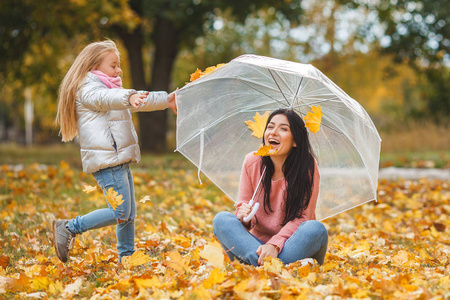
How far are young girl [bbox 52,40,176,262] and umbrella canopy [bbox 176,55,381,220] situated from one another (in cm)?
26

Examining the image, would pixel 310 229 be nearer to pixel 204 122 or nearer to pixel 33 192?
pixel 204 122

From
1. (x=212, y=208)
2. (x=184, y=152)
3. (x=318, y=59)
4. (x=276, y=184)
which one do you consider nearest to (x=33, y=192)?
(x=212, y=208)

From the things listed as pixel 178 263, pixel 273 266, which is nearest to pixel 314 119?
pixel 273 266

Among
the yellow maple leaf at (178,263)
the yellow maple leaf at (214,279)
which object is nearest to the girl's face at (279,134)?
the yellow maple leaf at (178,263)

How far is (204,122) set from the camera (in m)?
3.36

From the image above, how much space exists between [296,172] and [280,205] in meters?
0.24

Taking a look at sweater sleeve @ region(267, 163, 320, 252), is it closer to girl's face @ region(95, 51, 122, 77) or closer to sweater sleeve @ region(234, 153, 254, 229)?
sweater sleeve @ region(234, 153, 254, 229)

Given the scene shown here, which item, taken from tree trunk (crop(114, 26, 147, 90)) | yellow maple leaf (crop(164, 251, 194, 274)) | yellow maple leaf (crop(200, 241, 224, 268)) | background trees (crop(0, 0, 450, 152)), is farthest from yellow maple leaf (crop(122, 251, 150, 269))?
tree trunk (crop(114, 26, 147, 90))

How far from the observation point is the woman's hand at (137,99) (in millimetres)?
2876

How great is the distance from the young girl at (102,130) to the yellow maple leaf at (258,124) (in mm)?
585

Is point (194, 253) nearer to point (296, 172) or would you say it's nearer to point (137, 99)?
point (296, 172)

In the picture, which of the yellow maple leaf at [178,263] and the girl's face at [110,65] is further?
the girl's face at [110,65]

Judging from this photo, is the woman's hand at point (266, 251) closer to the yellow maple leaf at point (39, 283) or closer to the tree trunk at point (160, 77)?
the yellow maple leaf at point (39, 283)

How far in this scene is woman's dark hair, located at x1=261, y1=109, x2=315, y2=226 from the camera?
3.19 m
